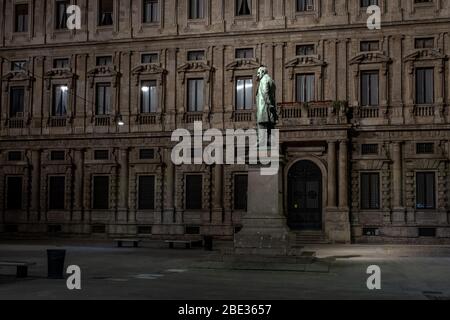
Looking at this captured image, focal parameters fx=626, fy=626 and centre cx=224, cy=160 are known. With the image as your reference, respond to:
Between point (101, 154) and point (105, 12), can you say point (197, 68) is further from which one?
point (101, 154)

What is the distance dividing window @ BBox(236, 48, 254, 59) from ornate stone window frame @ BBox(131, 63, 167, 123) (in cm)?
474

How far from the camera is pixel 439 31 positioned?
3550 centimetres

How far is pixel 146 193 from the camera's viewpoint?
39219mm

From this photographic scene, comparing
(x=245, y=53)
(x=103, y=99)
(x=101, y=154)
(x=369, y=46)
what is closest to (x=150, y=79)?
(x=103, y=99)

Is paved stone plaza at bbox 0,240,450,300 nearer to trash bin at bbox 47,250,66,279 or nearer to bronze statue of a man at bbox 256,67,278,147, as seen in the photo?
trash bin at bbox 47,250,66,279

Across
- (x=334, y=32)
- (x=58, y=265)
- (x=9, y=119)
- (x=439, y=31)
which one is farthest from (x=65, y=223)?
(x=439, y=31)

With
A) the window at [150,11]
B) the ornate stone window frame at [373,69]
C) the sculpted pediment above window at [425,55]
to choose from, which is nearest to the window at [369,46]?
the ornate stone window frame at [373,69]

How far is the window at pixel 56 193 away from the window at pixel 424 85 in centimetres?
2250

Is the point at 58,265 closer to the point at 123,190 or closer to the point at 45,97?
the point at 123,190

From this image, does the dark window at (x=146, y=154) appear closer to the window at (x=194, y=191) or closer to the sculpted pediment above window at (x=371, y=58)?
the window at (x=194, y=191)

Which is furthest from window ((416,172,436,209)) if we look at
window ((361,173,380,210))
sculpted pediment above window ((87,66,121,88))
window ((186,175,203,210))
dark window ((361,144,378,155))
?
sculpted pediment above window ((87,66,121,88))

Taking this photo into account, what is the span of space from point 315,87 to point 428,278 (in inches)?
794

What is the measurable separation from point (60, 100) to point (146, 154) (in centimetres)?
708

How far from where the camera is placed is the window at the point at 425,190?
115 ft
